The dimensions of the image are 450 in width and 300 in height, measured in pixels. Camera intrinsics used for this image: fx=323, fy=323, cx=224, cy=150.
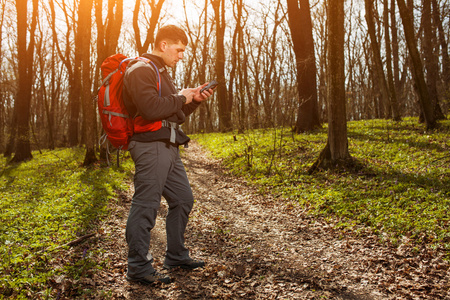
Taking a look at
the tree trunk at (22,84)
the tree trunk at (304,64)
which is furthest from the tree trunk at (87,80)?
the tree trunk at (304,64)

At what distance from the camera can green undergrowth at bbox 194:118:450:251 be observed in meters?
4.57

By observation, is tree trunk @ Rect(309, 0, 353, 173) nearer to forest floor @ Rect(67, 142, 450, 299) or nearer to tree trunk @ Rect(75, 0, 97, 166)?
forest floor @ Rect(67, 142, 450, 299)

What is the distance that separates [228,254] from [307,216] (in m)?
2.04

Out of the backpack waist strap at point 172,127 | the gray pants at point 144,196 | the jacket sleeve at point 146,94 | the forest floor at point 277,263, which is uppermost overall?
the jacket sleeve at point 146,94

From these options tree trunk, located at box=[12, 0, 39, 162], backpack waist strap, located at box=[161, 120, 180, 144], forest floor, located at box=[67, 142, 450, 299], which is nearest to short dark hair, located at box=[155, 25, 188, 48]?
backpack waist strap, located at box=[161, 120, 180, 144]

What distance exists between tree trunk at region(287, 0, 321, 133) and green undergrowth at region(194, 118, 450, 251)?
1.62 m

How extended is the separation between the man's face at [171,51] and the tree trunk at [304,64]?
10100mm

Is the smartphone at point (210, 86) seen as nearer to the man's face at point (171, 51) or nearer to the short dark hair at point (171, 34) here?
the man's face at point (171, 51)

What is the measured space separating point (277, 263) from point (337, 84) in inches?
196

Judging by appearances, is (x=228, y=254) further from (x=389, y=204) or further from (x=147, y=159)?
(x=389, y=204)

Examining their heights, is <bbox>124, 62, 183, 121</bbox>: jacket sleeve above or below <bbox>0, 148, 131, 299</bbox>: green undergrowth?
above

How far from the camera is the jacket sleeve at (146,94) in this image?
2.94 metres

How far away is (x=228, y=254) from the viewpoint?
13.9 ft

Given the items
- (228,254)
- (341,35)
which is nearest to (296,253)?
(228,254)
